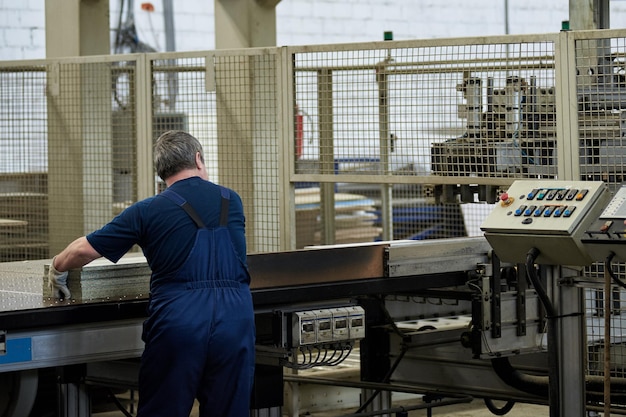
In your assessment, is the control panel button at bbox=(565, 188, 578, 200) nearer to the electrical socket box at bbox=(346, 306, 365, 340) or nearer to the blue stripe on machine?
the electrical socket box at bbox=(346, 306, 365, 340)

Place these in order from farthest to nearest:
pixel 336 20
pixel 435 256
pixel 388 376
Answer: pixel 336 20 < pixel 388 376 < pixel 435 256

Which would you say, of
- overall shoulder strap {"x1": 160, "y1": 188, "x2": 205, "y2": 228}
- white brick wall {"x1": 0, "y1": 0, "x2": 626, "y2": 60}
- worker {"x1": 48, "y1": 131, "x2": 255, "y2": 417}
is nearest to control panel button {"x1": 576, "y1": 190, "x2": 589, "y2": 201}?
worker {"x1": 48, "y1": 131, "x2": 255, "y2": 417}

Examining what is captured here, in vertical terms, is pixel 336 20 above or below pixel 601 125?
above

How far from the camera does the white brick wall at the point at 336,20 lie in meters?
8.62

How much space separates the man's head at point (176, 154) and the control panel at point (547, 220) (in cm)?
101

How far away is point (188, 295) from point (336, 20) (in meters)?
7.23

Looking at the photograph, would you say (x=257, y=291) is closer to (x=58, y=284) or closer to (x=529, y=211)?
(x=58, y=284)

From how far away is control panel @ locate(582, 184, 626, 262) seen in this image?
310 centimetres

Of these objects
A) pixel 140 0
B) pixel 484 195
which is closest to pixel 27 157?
pixel 484 195

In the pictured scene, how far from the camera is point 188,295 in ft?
9.25

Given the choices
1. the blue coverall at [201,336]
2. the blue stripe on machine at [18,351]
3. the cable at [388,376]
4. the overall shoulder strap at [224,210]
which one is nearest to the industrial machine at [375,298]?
the blue stripe on machine at [18,351]

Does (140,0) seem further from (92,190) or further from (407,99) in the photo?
(407,99)

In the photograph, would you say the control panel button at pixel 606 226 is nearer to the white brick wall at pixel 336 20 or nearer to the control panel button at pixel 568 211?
the control panel button at pixel 568 211

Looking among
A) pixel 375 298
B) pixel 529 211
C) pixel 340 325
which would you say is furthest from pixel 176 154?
pixel 375 298
